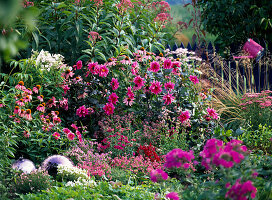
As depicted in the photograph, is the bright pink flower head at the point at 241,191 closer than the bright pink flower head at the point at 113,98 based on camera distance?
Yes

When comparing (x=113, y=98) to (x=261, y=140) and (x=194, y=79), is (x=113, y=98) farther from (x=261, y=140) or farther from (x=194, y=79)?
(x=261, y=140)

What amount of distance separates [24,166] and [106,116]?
143 centimetres

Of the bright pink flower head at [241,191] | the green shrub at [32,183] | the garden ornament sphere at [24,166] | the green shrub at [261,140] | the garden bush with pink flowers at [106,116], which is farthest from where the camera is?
the green shrub at [261,140]

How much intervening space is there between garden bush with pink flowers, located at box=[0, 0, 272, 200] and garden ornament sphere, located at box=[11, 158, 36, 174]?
0.20ft

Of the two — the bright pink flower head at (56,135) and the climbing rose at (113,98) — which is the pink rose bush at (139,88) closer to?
the climbing rose at (113,98)

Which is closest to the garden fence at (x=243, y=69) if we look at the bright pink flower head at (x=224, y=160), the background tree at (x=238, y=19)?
the background tree at (x=238, y=19)

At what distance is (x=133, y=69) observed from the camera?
4.39 meters

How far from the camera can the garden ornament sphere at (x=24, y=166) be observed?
3191 millimetres

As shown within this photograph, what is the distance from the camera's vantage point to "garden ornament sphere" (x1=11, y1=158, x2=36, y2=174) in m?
3.19

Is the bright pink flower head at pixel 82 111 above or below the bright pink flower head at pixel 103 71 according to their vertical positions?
below

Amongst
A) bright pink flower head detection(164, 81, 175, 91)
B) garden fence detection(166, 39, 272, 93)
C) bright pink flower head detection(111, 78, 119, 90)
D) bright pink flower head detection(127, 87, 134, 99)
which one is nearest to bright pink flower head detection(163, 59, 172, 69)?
bright pink flower head detection(164, 81, 175, 91)

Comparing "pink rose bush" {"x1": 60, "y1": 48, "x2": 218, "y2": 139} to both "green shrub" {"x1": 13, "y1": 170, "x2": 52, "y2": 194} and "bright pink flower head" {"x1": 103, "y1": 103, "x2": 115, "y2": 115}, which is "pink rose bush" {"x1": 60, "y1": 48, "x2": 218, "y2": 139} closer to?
"bright pink flower head" {"x1": 103, "y1": 103, "x2": 115, "y2": 115}

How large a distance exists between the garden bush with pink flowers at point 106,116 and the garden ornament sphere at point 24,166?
60 mm

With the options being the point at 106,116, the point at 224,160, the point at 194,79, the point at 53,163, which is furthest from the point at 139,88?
the point at 224,160
